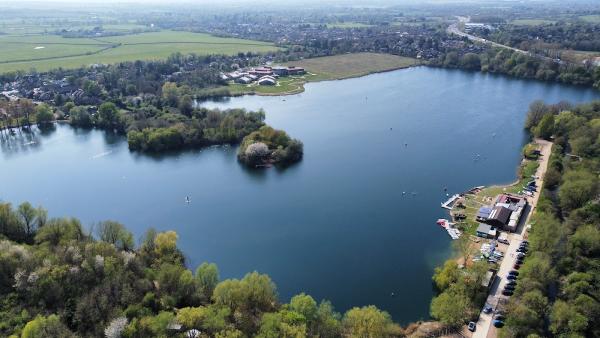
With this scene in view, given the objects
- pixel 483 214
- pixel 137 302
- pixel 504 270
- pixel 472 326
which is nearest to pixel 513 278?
pixel 504 270

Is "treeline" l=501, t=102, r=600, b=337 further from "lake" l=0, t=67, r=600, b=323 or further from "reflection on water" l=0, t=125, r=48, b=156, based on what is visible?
"reflection on water" l=0, t=125, r=48, b=156

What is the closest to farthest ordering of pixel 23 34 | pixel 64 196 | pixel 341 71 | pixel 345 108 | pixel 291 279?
1. pixel 291 279
2. pixel 64 196
3. pixel 345 108
4. pixel 341 71
5. pixel 23 34

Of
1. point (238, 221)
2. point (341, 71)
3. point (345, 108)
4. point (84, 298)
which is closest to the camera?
point (84, 298)

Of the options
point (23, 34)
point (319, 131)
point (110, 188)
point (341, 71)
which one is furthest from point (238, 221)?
point (23, 34)

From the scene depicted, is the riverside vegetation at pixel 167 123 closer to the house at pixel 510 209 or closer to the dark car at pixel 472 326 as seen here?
the house at pixel 510 209

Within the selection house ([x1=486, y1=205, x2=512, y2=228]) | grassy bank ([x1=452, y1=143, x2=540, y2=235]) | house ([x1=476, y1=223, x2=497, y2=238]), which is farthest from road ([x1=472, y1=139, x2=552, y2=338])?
house ([x1=476, y1=223, x2=497, y2=238])

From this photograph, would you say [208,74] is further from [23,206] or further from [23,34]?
[23,34]

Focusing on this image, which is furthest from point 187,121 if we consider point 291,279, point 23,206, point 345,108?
point 291,279

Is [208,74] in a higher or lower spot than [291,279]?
higher

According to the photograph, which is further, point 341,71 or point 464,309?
point 341,71
